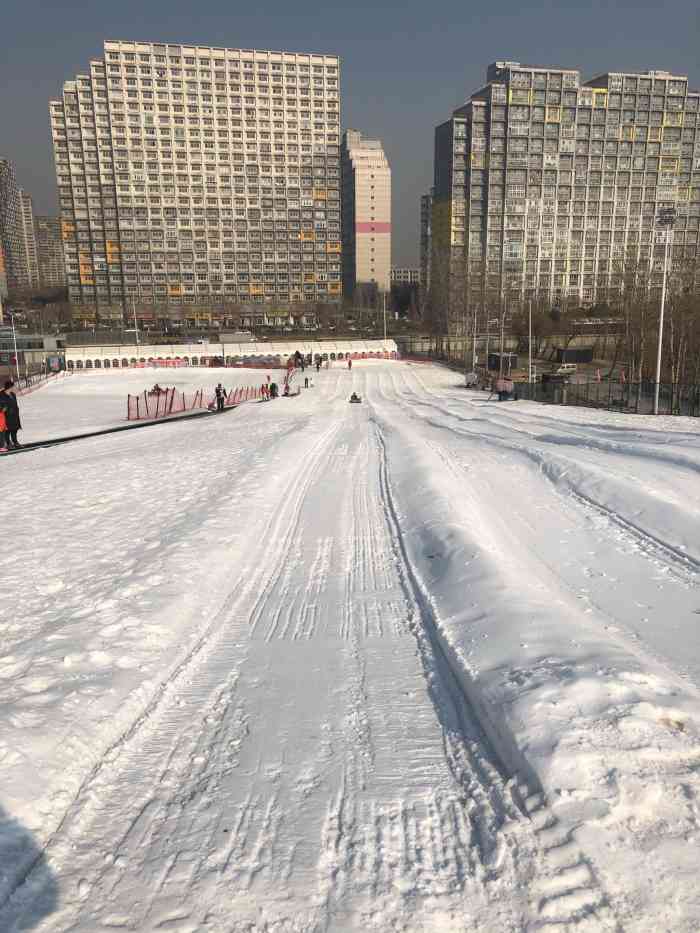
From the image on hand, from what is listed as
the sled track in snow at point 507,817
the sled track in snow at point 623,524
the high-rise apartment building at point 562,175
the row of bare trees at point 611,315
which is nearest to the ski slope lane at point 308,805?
the sled track in snow at point 507,817

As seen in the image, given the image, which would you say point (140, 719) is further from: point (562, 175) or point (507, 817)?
point (562, 175)

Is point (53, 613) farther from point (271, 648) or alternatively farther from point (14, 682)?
point (271, 648)

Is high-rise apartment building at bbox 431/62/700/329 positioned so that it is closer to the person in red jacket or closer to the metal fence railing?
the metal fence railing

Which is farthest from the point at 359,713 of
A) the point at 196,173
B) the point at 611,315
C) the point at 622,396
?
the point at 196,173

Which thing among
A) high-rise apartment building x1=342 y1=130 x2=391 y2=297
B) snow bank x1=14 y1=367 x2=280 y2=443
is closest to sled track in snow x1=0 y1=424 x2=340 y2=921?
snow bank x1=14 y1=367 x2=280 y2=443

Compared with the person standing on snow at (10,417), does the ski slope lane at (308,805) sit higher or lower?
lower

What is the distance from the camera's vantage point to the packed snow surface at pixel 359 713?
321 cm

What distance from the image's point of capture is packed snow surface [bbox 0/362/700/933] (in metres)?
3.21

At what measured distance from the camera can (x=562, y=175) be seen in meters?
114

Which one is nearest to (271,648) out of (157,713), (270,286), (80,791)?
(157,713)

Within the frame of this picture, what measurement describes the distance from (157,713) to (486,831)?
8.60 ft

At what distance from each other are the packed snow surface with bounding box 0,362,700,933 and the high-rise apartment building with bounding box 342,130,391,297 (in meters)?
145

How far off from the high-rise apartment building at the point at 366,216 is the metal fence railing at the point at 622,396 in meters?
119

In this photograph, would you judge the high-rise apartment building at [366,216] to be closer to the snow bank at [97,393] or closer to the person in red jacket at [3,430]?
the snow bank at [97,393]
